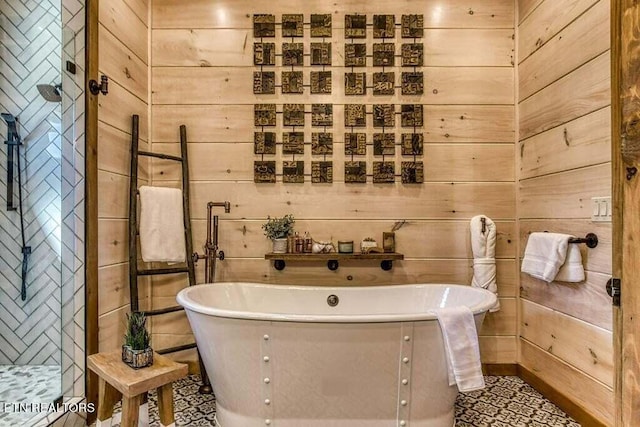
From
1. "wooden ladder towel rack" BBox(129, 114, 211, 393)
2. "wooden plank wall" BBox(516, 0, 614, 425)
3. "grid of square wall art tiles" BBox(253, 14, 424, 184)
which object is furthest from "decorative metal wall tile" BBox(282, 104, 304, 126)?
"wooden plank wall" BBox(516, 0, 614, 425)

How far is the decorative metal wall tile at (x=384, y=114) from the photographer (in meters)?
2.66

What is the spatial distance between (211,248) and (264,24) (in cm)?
164

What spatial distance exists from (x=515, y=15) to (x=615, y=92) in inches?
69.2

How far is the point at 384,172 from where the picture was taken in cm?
265

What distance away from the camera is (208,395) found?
7.57ft

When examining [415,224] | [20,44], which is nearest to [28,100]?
[20,44]

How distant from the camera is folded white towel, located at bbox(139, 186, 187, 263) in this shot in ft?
7.73

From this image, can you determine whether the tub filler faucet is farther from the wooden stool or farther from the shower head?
the shower head

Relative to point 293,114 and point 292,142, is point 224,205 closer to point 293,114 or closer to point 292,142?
point 292,142

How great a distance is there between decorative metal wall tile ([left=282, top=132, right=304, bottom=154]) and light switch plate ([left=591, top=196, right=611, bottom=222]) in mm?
1767

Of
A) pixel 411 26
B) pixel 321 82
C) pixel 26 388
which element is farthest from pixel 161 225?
pixel 411 26

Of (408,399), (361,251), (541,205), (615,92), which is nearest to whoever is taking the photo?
(615,92)

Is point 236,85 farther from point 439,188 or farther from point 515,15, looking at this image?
point 515,15

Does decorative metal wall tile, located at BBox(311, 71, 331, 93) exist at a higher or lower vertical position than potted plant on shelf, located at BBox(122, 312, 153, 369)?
higher
